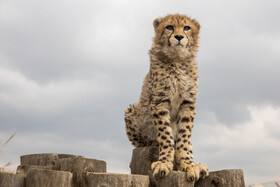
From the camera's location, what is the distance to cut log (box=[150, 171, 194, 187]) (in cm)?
358

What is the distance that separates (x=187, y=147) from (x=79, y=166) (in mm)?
1384

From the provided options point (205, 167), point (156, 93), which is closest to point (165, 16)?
point (156, 93)

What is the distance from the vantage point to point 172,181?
3.60 meters

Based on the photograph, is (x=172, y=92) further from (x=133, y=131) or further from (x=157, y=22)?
(x=157, y=22)

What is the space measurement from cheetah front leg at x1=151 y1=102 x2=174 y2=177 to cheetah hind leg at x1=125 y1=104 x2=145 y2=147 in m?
0.76

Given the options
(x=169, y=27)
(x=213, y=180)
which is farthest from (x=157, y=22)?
(x=213, y=180)

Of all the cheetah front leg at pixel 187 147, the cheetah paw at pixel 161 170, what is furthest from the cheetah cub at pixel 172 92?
the cheetah paw at pixel 161 170

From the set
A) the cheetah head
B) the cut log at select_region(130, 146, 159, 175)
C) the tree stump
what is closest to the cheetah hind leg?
the cut log at select_region(130, 146, 159, 175)

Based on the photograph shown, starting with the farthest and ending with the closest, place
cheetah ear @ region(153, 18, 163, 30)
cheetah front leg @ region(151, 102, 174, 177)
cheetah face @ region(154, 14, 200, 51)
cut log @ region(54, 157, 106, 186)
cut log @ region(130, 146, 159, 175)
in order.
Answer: cheetah ear @ region(153, 18, 163, 30)
cheetah face @ region(154, 14, 200, 51)
cut log @ region(130, 146, 159, 175)
cheetah front leg @ region(151, 102, 174, 177)
cut log @ region(54, 157, 106, 186)

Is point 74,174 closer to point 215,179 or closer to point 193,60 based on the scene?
point 215,179

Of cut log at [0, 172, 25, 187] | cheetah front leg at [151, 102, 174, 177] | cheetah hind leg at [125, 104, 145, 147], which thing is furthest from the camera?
cheetah hind leg at [125, 104, 145, 147]

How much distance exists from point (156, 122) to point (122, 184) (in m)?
1.27

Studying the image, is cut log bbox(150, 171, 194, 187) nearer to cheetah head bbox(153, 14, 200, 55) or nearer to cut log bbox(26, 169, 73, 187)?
cut log bbox(26, 169, 73, 187)

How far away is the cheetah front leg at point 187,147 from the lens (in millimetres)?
3799
